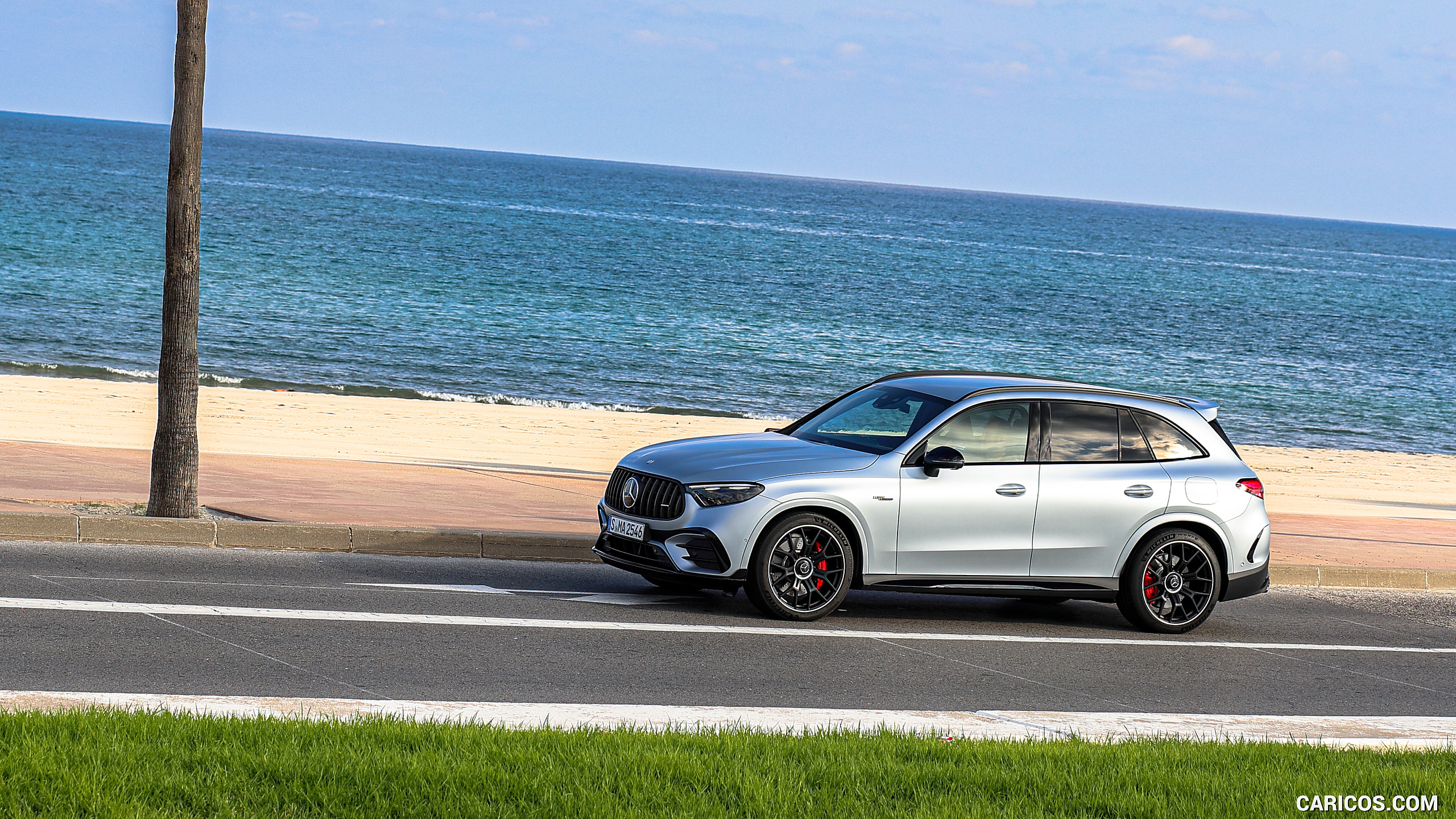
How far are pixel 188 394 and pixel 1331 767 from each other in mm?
8815

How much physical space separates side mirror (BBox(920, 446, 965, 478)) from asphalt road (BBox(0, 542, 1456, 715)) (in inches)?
42.3

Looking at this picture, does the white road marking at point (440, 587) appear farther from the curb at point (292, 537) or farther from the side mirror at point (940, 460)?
the side mirror at point (940, 460)

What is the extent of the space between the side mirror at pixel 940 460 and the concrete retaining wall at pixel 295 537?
11.1 feet

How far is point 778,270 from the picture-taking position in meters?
75.7

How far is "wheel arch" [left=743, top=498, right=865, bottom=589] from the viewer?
8766 mm

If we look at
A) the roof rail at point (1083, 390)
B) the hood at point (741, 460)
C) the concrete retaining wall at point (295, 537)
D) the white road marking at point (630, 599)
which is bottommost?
the white road marking at point (630, 599)

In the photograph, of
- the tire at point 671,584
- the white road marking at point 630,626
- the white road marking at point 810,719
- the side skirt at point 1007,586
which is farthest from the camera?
the side skirt at point 1007,586

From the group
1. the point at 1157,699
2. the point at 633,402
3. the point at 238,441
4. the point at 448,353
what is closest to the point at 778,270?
the point at 448,353

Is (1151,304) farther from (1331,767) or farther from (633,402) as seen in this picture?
(1331,767)

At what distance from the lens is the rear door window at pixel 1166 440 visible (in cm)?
983

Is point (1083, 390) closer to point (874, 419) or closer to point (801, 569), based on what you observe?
point (874, 419)

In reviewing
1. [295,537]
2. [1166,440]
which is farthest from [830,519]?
[295,537]

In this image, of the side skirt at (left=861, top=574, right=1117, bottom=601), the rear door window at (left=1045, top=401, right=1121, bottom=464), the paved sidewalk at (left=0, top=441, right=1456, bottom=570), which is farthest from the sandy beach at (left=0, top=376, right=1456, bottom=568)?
the rear door window at (left=1045, top=401, right=1121, bottom=464)

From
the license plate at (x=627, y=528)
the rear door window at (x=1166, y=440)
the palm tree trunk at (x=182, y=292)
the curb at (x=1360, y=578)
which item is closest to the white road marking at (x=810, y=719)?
the license plate at (x=627, y=528)
